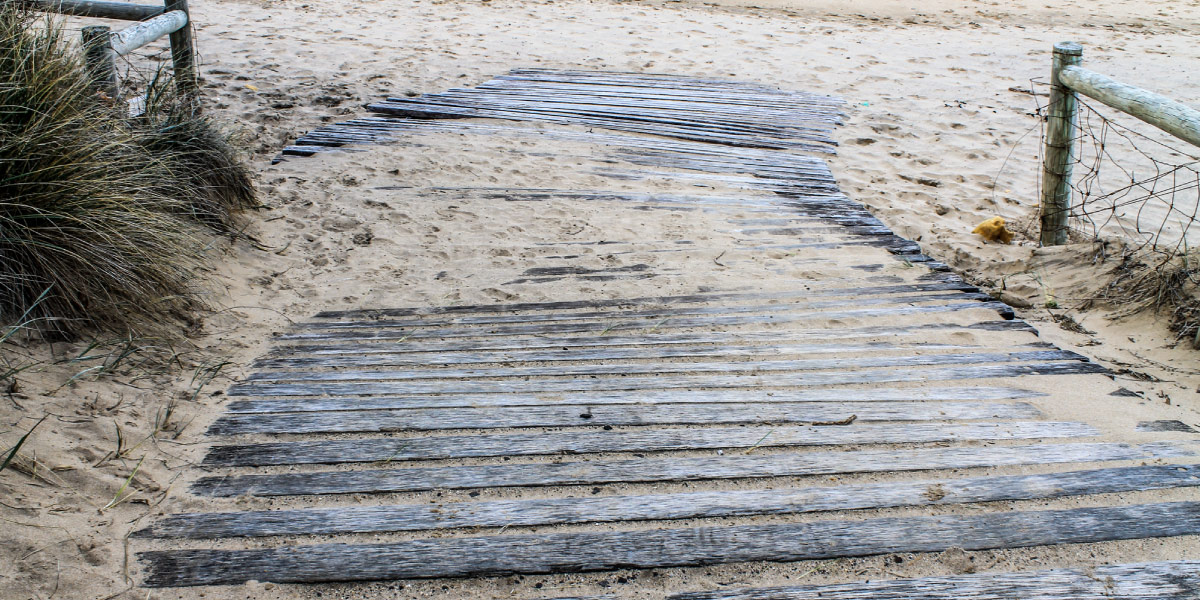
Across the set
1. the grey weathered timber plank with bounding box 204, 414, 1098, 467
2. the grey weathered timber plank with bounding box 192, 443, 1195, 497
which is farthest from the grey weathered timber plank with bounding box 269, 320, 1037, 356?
the grey weathered timber plank with bounding box 192, 443, 1195, 497

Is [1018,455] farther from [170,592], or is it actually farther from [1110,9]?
[1110,9]

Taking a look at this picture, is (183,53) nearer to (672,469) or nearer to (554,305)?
(554,305)

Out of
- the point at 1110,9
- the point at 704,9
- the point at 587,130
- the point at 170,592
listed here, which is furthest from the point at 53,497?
the point at 1110,9

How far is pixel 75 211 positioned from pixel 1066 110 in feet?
15.3

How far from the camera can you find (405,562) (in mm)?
2092

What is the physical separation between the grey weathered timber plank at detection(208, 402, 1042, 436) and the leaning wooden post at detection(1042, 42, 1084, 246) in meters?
2.49

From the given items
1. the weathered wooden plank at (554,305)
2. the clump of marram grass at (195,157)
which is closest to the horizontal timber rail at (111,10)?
the clump of marram grass at (195,157)

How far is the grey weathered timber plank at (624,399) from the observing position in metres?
2.82

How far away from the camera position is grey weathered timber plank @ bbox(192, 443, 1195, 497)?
2.38m

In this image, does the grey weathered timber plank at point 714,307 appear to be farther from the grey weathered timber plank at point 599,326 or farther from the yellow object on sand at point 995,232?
the yellow object on sand at point 995,232

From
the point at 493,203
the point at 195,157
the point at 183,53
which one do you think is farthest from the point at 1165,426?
the point at 183,53

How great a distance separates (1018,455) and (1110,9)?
13014mm

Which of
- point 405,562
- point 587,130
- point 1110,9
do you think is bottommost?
point 405,562

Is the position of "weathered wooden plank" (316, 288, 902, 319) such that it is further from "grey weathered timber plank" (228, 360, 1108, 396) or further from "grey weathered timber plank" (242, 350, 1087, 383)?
"grey weathered timber plank" (228, 360, 1108, 396)
